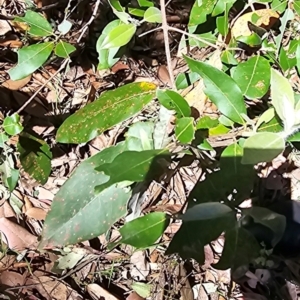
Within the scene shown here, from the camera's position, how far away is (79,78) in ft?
6.24

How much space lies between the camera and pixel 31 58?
1.40 meters

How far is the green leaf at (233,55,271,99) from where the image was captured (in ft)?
4.28

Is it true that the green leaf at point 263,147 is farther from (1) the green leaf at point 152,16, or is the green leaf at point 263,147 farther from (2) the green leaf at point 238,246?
(1) the green leaf at point 152,16

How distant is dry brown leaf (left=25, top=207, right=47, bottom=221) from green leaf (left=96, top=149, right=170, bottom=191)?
0.83m

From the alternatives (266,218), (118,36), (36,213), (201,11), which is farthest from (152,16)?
(36,213)

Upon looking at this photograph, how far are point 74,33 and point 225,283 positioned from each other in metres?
0.98

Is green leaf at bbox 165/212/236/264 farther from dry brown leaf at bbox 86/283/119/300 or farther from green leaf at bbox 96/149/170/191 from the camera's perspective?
dry brown leaf at bbox 86/283/119/300

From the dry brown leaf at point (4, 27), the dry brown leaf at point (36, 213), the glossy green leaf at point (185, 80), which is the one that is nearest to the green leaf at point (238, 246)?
the glossy green leaf at point (185, 80)

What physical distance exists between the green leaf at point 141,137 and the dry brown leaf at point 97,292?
77cm

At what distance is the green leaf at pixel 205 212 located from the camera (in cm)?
107

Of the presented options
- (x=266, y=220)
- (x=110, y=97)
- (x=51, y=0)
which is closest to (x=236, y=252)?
(x=266, y=220)

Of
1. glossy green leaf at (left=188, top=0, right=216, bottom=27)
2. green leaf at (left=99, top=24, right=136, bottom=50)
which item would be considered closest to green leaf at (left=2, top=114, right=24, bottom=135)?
green leaf at (left=99, top=24, right=136, bottom=50)

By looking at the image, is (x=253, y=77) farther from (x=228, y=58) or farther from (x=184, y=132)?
(x=184, y=132)

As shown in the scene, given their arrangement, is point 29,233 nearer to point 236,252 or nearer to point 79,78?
point 79,78
